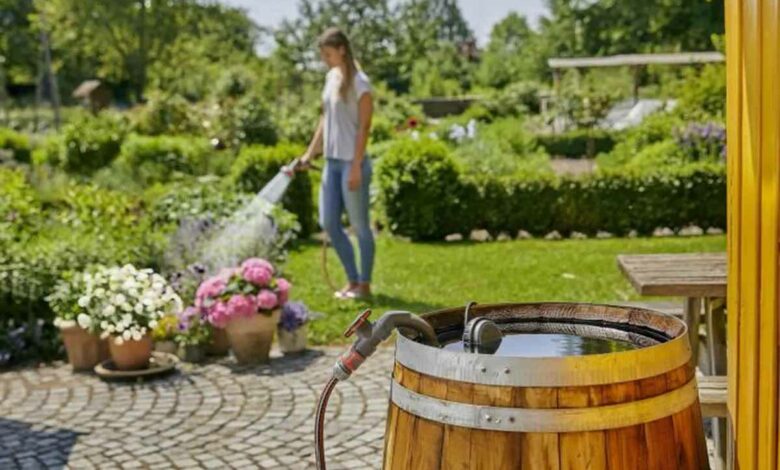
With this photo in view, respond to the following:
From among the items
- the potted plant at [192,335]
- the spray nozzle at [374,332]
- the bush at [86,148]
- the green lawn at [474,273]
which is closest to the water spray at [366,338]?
the spray nozzle at [374,332]

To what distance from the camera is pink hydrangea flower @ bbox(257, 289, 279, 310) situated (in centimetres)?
588

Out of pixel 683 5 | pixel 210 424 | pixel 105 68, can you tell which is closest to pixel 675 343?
pixel 210 424

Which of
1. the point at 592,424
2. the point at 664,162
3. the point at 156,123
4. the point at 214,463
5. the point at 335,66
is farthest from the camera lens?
the point at 156,123

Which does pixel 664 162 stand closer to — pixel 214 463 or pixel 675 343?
pixel 214 463

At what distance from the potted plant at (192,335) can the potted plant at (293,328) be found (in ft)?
1.42

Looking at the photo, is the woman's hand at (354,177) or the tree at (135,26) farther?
the tree at (135,26)

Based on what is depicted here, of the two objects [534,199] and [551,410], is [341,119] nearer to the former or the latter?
[534,199]

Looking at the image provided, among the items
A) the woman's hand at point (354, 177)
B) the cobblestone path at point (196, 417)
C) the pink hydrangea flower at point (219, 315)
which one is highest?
the woman's hand at point (354, 177)

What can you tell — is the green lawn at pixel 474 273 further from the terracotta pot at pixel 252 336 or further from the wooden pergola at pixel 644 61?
the wooden pergola at pixel 644 61

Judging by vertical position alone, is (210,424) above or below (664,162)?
below

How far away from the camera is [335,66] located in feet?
22.7

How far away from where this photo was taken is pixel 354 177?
23.1 feet

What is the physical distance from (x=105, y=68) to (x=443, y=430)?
169 feet

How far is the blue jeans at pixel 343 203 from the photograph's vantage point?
7.12 metres
